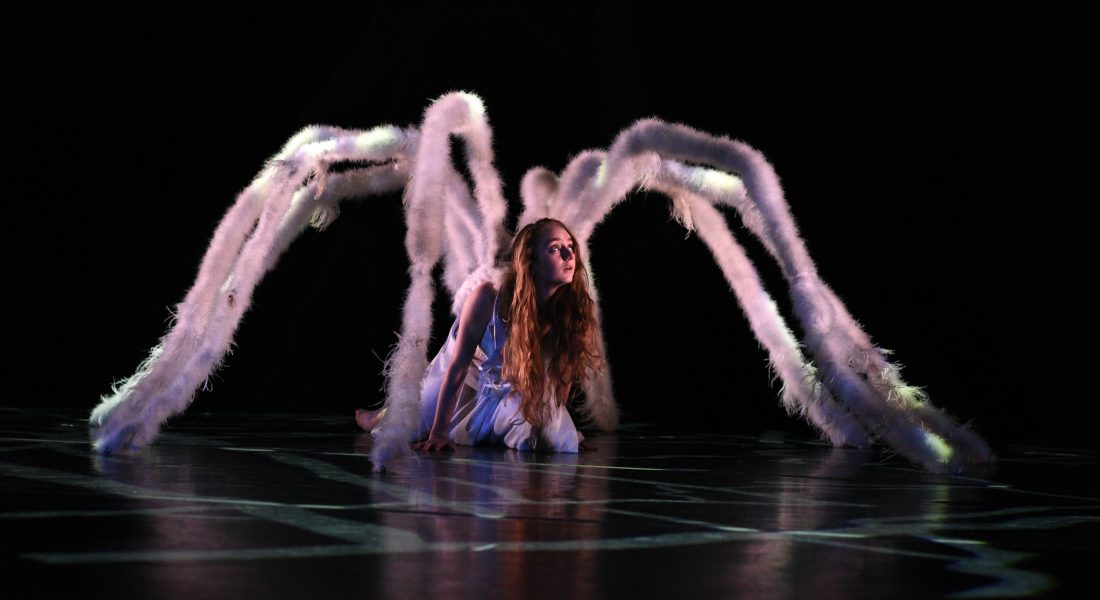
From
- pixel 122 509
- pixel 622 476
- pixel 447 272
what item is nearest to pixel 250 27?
pixel 447 272

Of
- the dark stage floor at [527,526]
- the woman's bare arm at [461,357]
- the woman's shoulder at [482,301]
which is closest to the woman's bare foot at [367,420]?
the woman's bare arm at [461,357]

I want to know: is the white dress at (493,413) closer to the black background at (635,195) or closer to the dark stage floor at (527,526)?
the dark stage floor at (527,526)

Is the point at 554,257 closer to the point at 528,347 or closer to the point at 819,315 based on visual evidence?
the point at 528,347

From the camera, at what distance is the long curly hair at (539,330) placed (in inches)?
158

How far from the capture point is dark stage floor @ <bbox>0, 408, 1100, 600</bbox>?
5.39 feet

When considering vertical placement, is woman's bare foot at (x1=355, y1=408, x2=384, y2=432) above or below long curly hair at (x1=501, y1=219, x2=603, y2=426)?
below

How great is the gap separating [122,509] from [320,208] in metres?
2.15

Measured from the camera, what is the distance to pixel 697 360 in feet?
20.0

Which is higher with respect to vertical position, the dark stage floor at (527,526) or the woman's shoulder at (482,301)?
the woman's shoulder at (482,301)

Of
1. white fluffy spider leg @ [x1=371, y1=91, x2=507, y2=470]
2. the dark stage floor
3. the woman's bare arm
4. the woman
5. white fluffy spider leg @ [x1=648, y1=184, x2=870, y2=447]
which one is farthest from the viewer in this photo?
white fluffy spider leg @ [x1=648, y1=184, x2=870, y2=447]

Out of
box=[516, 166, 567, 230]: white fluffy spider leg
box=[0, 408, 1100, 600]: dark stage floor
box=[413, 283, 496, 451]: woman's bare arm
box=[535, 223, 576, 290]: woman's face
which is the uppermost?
box=[516, 166, 567, 230]: white fluffy spider leg

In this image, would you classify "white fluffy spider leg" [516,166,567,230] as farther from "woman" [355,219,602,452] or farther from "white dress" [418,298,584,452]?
"white dress" [418,298,584,452]

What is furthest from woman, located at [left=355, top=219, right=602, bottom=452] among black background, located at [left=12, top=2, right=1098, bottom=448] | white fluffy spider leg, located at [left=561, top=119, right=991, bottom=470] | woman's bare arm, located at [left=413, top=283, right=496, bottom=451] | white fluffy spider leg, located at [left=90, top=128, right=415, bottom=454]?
black background, located at [left=12, top=2, right=1098, bottom=448]

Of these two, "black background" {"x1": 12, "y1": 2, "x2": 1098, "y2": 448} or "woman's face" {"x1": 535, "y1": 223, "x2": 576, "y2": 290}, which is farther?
"black background" {"x1": 12, "y1": 2, "x2": 1098, "y2": 448}
